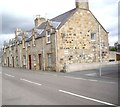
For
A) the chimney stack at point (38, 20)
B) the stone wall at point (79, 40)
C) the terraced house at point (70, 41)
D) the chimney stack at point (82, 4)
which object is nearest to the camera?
the terraced house at point (70, 41)

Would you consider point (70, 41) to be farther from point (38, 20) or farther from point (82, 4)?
point (38, 20)

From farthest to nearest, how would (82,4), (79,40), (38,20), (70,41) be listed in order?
(38,20), (82,4), (79,40), (70,41)

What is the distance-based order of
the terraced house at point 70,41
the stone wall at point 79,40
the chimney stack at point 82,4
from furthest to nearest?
the chimney stack at point 82,4
the stone wall at point 79,40
the terraced house at point 70,41

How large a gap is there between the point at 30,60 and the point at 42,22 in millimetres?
8707

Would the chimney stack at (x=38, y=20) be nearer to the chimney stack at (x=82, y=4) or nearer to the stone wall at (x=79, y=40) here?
the chimney stack at (x=82, y=4)

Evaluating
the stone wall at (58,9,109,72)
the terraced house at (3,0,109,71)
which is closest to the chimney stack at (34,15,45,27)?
the terraced house at (3,0,109,71)

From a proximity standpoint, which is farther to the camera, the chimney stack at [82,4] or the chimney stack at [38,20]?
the chimney stack at [38,20]

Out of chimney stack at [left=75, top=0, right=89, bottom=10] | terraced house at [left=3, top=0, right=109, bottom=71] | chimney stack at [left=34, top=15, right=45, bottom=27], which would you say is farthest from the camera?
chimney stack at [left=34, top=15, right=45, bottom=27]

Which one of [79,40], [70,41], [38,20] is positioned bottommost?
[70,41]

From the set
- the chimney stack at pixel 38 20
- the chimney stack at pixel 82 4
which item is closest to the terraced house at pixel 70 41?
the chimney stack at pixel 82 4

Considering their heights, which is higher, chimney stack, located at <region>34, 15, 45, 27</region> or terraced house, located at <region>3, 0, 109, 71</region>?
chimney stack, located at <region>34, 15, 45, 27</region>

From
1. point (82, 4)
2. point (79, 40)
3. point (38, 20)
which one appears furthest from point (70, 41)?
point (38, 20)

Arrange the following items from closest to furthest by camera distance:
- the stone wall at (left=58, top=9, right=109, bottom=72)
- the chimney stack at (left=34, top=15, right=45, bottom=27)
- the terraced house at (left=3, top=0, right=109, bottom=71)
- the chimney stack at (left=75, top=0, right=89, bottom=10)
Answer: the terraced house at (left=3, top=0, right=109, bottom=71)
the stone wall at (left=58, top=9, right=109, bottom=72)
the chimney stack at (left=75, top=0, right=89, bottom=10)
the chimney stack at (left=34, top=15, right=45, bottom=27)

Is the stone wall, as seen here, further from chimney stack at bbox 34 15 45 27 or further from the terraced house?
chimney stack at bbox 34 15 45 27
